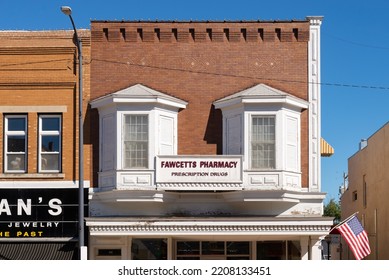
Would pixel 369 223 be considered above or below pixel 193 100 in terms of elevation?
below

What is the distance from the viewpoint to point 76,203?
24.6 meters

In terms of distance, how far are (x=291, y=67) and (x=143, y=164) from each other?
6.04 m

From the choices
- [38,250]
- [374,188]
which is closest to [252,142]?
[38,250]

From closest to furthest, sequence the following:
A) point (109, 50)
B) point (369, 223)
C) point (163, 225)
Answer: point (163, 225) < point (109, 50) < point (369, 223)

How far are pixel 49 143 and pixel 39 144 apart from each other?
0.35 m

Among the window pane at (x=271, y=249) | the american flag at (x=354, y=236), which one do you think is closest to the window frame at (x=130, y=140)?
the window pane at (x=271, y=249)

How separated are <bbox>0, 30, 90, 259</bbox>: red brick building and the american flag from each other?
28.6 ft

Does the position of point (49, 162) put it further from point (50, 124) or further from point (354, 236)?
point (354, 236)

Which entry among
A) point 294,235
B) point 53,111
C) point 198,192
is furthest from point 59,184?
point 294,235

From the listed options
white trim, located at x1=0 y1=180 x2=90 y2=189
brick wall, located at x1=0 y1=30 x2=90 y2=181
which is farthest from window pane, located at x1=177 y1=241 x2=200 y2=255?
brick wall, located at x1=0 y1=30 x2=90 y2=181

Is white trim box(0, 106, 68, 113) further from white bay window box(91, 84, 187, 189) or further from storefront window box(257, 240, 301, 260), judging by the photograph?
storefront window box(257, 240, 301, 260)

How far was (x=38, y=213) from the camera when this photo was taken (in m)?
24.6

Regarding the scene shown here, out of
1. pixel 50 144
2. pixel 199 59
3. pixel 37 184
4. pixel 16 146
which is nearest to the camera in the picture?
pixel 37 184

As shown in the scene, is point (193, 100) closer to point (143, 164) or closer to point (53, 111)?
point (143, 164)
